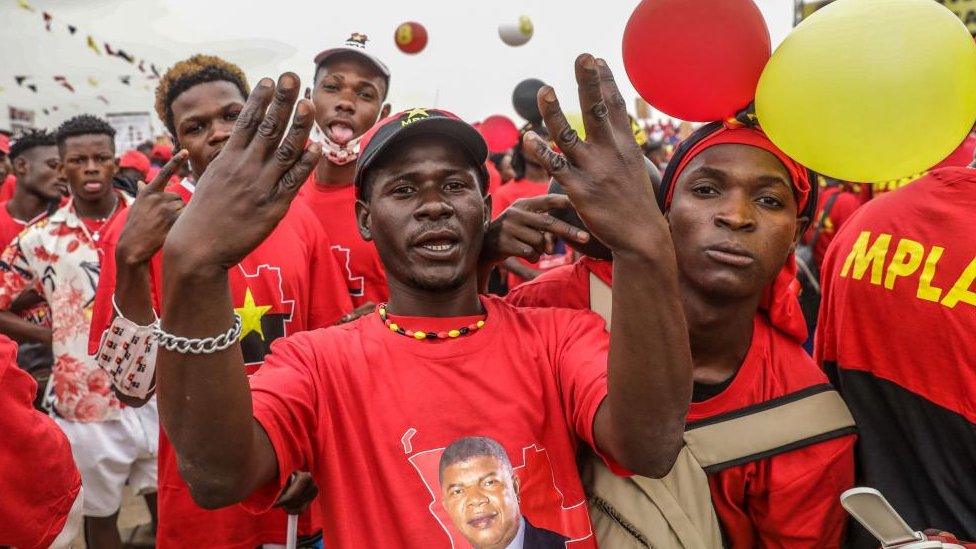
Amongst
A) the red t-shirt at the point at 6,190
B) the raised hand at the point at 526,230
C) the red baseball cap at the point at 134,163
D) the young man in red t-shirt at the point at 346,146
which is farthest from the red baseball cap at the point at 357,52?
the red t-shirt at the point at 6,190

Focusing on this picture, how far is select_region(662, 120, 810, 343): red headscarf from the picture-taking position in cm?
204

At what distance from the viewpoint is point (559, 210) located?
2.04m

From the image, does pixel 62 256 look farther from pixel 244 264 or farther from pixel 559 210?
pixel 559 210

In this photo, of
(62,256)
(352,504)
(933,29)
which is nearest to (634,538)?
(352,504)

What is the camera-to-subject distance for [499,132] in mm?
9297

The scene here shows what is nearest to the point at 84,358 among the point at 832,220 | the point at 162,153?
the point at 832,220

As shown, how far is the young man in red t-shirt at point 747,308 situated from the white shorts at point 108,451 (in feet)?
9.16

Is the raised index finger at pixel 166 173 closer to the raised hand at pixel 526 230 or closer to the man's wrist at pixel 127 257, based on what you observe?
the man's wrist at pixel 127 257

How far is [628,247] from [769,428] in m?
0.87

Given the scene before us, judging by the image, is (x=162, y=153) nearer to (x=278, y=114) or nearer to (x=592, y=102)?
(x=278, y=114)

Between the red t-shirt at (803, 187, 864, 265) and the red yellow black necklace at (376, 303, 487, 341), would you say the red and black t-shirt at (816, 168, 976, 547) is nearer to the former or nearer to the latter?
the red yellow black necklace at (376, 303, 487, 341)

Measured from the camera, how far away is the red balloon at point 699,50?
177 cm

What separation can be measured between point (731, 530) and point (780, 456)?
0.80 feet

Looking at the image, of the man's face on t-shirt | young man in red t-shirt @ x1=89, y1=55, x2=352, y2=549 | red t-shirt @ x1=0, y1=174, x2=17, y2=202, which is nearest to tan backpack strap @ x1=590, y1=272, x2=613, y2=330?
the man's face on t-shirt
